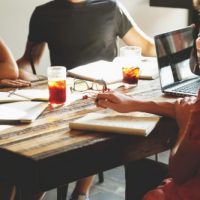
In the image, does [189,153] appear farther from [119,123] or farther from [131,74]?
[131,74]

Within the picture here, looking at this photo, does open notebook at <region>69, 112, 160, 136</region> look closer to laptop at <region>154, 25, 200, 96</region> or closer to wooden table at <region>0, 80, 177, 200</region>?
wooden table at <region>0, 80, 177, 200</region>

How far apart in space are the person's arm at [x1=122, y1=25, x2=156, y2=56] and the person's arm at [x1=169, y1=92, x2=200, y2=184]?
4.67 ft

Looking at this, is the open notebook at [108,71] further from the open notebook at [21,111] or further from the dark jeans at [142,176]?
the dark jeans at [142,176]

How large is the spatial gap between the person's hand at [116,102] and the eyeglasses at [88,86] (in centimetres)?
31

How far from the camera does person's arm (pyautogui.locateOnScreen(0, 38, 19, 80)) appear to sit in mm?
2049

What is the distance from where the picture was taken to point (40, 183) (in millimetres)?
1195

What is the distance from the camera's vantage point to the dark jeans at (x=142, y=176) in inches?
55.9

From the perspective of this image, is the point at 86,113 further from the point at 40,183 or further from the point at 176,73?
the point at 176,73

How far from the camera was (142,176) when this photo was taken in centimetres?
142

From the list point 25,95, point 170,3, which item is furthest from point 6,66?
point 170,3

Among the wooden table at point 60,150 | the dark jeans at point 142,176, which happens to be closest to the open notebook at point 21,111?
the wooden table at point 60,150

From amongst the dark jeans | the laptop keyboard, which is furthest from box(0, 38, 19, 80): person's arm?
the dark jeans

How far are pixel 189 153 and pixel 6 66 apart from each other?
4.01 feet

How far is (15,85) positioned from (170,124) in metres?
0.75
